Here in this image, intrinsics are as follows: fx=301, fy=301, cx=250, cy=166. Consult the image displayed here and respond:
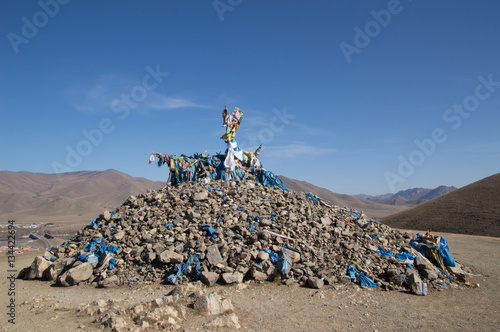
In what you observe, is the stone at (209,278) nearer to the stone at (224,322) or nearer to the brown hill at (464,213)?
the stone at (224,322)

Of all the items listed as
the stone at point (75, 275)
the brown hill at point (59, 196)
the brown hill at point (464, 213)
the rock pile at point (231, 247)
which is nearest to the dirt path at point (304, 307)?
the stone at point (75, 275)

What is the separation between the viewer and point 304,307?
7.13 m

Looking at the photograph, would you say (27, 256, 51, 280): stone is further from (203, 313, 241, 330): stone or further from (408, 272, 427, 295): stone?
(408, 272, 427, 295): stone

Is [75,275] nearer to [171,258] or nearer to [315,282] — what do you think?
[171,258]

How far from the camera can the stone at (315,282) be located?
Answer: 813cm

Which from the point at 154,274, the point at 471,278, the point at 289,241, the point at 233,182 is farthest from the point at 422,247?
the point at 154,274

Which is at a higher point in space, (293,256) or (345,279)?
(293,256)

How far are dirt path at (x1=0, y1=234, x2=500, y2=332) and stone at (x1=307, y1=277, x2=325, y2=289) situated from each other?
150 millimetres

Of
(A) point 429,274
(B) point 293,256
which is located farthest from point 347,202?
(B) point 293,256

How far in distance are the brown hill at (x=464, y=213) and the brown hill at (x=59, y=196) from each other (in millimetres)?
29053

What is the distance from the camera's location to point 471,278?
1035cm

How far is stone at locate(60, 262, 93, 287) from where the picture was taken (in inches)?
346

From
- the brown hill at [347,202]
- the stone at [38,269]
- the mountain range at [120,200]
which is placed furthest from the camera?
the brown hill at [347,202]

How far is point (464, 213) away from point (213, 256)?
33.7 m
